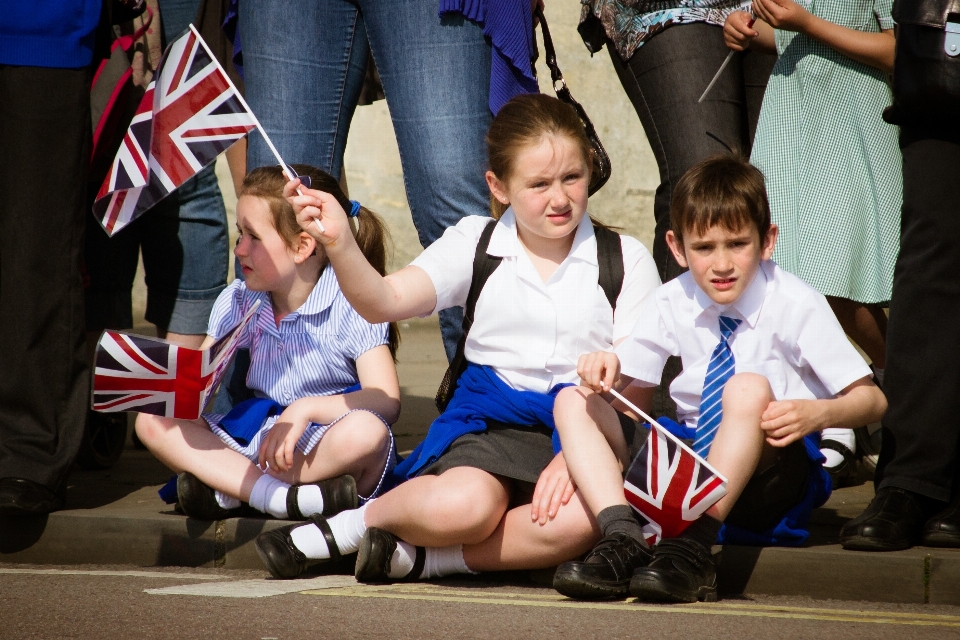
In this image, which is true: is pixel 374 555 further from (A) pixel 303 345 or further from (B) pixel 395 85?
(B) pixel 395 85

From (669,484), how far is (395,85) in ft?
5.00

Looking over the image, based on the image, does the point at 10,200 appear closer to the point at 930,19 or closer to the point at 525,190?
the point at 525,190

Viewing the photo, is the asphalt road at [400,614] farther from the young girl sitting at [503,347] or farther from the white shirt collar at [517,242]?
the white shirt collar at [517,242]

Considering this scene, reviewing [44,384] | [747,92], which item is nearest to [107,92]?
[44,384]

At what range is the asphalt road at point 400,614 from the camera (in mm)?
2395

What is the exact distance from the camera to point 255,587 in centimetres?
290

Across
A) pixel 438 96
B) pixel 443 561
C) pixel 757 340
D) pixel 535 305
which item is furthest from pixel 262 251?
pixel 757 340

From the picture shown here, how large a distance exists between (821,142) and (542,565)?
164cm

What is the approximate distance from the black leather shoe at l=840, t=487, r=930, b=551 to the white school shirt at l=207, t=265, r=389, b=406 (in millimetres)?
1414

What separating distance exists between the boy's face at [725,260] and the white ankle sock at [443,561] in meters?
0.92

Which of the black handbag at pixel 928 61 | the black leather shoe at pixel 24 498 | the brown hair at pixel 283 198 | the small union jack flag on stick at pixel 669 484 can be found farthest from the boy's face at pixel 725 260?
the black leather shoe at pixel 24 498

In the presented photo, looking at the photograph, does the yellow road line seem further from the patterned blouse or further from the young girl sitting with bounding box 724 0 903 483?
the patterned blouse

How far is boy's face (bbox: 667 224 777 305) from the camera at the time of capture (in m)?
2.96

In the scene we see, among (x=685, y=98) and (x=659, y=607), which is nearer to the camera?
(x=659, y=607)
